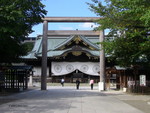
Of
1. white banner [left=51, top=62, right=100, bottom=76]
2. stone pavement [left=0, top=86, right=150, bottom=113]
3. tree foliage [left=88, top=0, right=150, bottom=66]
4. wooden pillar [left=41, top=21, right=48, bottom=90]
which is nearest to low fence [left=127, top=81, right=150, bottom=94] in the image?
tree foliage [left=88, top=0, right=150, bottom=66]

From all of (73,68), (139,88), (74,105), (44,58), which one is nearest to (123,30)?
(74,105)

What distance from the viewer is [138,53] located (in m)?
20.8

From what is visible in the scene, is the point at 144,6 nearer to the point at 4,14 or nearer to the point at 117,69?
the point at 4,14

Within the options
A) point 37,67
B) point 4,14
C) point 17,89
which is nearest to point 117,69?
point 17,89

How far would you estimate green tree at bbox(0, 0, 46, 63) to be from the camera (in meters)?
20.5

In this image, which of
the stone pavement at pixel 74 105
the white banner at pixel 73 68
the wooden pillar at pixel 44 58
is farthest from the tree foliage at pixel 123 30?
the white banner at pixel 73 68

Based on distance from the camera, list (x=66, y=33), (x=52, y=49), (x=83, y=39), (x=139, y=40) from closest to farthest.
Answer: (x=139, y=40)
(x=66, y=33)
(x=83, y=39)
(x=52, y=49)

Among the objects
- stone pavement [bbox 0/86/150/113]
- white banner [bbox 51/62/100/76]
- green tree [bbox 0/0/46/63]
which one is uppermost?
green tree [bbox 0/0/46/63]

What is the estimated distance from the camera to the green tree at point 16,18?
20484 millimetres

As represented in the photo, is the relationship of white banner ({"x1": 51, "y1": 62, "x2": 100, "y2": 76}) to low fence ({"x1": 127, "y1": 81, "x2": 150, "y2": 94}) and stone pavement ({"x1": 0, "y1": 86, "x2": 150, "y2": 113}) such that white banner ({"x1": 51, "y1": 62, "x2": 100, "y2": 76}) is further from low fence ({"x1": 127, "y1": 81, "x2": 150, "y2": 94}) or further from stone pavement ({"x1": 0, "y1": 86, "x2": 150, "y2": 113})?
stone pavement ({"x1": 0, "y1": 86, "x2": 150, "y2": 113})

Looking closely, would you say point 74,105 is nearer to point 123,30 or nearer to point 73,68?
point 123,30

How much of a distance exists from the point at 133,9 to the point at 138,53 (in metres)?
6.92

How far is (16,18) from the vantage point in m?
20.8

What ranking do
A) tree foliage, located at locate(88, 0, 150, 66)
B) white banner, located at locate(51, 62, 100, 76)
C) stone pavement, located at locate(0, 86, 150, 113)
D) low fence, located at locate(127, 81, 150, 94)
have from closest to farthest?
1. stone pavement, located at locate(0, 86, 150, 113)
2. tree foliage, located at locate(88, 0, 150, 66)
3. low fence, located at locate(127, 81, 150, 94)
4. white banner, located at locate(51, 62, 100, 76)
